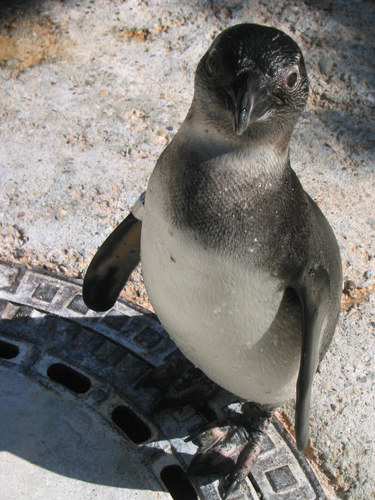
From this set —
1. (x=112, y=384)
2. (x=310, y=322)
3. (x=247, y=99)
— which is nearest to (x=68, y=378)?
(x=112, y=384)

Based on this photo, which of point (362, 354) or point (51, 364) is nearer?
point (51, 364)

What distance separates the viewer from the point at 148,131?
2.06 m

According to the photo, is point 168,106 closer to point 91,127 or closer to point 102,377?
point 91,127

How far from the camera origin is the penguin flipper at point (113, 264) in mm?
1373

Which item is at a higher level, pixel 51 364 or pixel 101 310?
pixel 101 310

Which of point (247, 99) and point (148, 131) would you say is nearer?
point (247, 99)

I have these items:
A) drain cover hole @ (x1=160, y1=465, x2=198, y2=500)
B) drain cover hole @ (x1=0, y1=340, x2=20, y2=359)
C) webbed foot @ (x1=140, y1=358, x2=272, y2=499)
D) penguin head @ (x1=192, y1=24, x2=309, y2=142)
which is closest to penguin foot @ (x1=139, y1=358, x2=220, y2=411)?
webbed foot @ (x1=140, y1=358, x2=272, y2=499)

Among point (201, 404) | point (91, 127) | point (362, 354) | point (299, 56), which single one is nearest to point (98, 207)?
point (91, 127)

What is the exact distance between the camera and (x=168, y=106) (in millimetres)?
2146

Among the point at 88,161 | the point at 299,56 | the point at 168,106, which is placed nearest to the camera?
the point at 299,56

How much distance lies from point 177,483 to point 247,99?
769 millimetres

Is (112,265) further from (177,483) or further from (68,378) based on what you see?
(177,483)

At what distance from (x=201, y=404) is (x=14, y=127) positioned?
1.10 metres

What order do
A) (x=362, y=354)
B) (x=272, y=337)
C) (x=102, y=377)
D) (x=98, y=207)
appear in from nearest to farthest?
(x=272, y=337) → (x=102, y=377) → (x=362, y=354) → (x=98, y=207)
